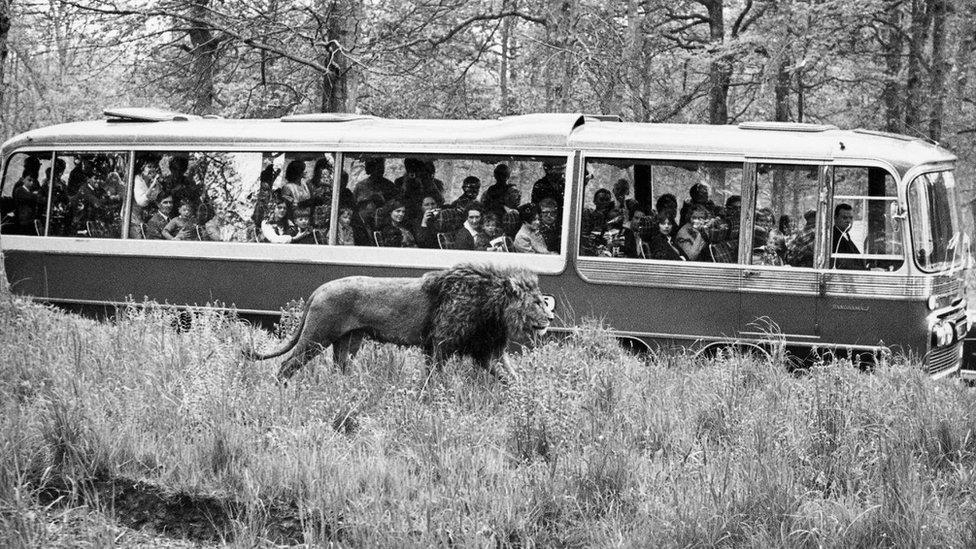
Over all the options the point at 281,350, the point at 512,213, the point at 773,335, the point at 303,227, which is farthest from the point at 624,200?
the point at 281,350

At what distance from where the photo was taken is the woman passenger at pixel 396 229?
432 inches

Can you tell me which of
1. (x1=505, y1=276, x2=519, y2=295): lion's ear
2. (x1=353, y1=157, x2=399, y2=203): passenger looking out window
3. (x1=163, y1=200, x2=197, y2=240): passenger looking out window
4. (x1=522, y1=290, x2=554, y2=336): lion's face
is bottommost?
(x1=522, y1=290, x2=554, y2=336): lion's face

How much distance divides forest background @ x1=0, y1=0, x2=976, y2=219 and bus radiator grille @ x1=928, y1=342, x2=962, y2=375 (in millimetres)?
5864

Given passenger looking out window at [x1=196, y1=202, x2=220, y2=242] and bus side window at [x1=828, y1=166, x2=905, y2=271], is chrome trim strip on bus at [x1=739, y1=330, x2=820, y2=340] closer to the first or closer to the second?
bus side window at [x1=828, y1=166, x2=905, y2=271]

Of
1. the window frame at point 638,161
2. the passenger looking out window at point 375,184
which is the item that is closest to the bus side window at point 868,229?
the window frame at point 638,161

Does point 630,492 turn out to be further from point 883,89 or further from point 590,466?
point 883,89

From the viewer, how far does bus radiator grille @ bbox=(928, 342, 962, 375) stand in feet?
30.9

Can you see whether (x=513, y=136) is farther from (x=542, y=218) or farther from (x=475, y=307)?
(x=475, y=307)

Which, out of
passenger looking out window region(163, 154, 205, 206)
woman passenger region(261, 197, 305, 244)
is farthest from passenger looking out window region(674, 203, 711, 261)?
passenger looking out window region(163, 154, 205, 206)

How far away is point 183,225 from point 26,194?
216 cm

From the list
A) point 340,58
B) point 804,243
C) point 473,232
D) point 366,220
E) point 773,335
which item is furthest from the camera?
point 340,58

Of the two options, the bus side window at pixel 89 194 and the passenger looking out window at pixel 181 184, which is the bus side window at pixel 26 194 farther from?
the passenger looking out window at pixel 181 184

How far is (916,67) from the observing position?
1839 centimetres

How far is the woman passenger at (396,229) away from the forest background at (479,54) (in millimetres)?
3869
